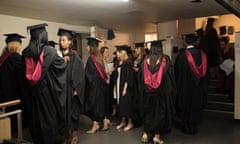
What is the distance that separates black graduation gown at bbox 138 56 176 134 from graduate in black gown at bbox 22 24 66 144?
4.29 ft

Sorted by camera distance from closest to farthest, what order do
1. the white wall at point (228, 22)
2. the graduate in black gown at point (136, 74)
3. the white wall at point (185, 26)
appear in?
1. the graduate in black gown at point (136, 74)
2. the white wall at point (185, 26)
3. the white wall at point (228, 22)

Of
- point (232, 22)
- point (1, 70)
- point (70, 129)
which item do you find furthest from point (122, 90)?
point (232, 22)

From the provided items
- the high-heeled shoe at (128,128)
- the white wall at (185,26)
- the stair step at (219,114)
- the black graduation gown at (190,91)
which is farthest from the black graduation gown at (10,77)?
the white wall at (185,26)

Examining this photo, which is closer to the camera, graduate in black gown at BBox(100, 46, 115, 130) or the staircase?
graduate in black gown at BBox(100, 46, 115, 130)

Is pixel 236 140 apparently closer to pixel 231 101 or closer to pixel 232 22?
pixel 231 101

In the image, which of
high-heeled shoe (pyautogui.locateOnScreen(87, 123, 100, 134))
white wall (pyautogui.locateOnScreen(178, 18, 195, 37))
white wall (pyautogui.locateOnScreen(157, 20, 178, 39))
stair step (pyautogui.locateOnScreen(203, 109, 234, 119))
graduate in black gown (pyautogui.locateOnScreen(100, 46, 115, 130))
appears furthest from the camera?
white wall (pyautogui.locateOnScreen(178, 18, 195, 37))

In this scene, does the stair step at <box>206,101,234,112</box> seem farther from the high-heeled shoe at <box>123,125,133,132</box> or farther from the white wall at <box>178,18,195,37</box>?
the white wall at <box>178,18,195,37</box>

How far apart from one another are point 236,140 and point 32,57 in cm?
335

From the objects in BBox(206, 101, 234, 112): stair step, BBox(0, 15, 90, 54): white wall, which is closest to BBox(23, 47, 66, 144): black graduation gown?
BBox(0, 15, 90, 54): white wall

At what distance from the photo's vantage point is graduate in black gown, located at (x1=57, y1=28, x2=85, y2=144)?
316 cm

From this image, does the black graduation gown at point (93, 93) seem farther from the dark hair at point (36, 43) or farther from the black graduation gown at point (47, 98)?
the dark hair at point (36, 43)

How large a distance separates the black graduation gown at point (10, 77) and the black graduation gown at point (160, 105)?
2.21m

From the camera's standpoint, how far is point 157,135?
11.4ft

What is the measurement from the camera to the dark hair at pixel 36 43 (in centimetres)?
278
